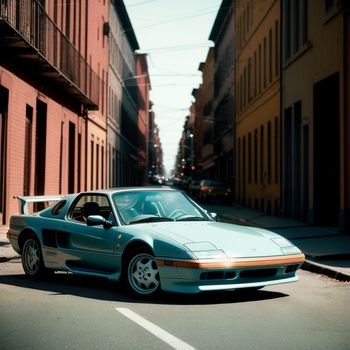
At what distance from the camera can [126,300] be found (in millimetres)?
8383

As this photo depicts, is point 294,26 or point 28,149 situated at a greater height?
point 294,26

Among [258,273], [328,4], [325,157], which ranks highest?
[328,4]

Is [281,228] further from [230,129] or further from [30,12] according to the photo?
[230,129]

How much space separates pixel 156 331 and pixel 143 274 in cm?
197

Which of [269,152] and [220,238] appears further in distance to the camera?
[269,152]

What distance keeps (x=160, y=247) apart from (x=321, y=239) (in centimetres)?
931

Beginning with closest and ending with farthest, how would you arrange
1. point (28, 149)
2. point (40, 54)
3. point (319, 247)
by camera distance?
point (319, 247)
point (40, 54)
point (28, 149)

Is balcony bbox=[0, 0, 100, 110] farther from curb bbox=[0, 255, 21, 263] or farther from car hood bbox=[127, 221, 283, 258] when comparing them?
car hood bbox=[127, 221, 283, 258]

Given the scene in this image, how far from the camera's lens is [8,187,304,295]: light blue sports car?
8023 mm

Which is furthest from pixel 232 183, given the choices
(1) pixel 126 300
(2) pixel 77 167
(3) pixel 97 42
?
(1) pixel 126 300

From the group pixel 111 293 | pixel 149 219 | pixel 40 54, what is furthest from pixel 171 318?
pixel 40 54

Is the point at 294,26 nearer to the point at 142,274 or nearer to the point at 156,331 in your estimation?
the point at 142,274

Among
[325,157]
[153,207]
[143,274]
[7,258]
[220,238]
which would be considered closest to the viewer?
[220,238]

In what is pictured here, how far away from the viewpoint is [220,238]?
8375 mm
